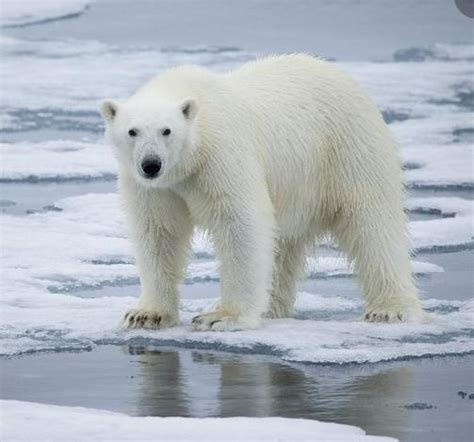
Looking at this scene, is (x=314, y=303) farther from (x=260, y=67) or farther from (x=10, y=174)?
(x=10, y=174)

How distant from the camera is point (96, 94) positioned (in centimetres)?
1557

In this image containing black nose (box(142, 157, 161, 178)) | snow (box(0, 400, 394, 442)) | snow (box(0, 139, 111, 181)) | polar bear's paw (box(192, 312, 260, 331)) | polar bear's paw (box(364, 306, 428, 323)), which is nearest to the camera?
snow (box(0, 400, 394, 442))

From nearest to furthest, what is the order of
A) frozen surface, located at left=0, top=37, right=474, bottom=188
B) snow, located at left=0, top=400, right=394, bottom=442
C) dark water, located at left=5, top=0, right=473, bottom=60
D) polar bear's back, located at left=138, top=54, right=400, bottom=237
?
snow, located at left=0, top=400, right=394, bottom=442, polar bear's back, located at left=138, top=54, right=400, bottom=237, frozen surface, located at left=0, top=37, right=474, bottom=188, dark water, located at left=5, top=0, right=473, bottom=60

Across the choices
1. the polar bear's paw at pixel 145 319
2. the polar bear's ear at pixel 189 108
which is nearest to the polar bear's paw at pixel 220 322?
the polar bear's paw at pixel 145 319

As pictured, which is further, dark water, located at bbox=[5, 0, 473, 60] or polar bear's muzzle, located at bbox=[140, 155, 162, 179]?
dark water, located at bbox=[5, 0, 473, 60]

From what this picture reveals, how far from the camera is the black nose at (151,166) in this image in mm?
5918

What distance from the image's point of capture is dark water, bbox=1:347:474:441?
4.83 m

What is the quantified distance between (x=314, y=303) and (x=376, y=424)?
7.62 feet

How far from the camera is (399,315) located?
Answer: 6582 mm

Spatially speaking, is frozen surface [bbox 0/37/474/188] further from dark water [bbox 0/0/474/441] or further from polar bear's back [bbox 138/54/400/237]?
polar bear's back [bbox 138/54/400/237]

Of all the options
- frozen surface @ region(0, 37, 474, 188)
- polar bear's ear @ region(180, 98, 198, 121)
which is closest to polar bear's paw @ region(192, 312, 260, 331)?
polar bear's ear @ region(180, 98, 198, 121)

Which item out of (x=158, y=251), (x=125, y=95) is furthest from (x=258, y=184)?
(x=125, y=95)

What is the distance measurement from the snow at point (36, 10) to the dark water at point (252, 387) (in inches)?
643

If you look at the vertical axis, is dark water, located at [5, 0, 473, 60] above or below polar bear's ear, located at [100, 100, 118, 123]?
below
